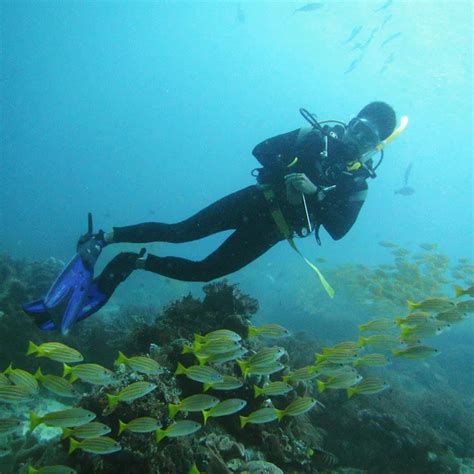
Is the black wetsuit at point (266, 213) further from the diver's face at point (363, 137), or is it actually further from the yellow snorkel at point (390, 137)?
the yellow snorkel at point (390, 137)

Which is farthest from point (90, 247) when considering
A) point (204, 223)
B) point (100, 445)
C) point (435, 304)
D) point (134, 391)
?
point (435, 304)

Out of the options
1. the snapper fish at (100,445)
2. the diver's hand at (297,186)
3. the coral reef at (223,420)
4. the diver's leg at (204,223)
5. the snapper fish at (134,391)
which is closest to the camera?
the snapper fish at (100,445)

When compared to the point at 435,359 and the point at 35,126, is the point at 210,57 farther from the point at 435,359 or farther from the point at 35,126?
the point at 435,359

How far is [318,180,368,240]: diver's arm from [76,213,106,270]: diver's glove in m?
3.61

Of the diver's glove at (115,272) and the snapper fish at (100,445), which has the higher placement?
the diver's glove at (115,272)

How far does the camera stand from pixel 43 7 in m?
90.8

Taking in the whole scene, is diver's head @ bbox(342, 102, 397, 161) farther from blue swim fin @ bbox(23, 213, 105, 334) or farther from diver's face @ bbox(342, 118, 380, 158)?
blue swim fin @ bbox(23, 213, 105, 334)

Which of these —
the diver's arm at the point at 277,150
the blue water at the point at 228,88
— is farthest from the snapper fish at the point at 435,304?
the blue water at the point at 228,88

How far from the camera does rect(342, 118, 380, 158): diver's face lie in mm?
5492

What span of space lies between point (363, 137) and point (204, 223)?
2.99m

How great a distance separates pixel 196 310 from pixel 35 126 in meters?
229

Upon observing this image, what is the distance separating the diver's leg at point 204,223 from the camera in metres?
5.59

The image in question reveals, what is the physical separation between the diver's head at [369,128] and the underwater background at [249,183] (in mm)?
3240

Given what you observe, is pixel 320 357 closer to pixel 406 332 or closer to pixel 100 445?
pixel 406 332
